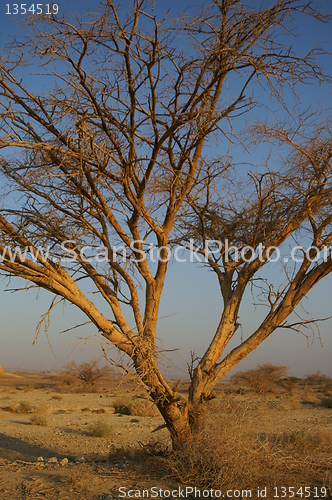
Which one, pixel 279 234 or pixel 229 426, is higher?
pixel 279 234

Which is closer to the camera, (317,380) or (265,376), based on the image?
(265,376)

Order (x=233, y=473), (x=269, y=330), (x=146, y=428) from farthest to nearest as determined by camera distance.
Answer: (x=146, y=428)
(x=269, y=330)
(x=233, y=473)

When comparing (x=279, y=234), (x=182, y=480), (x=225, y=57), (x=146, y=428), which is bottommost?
(x=146, y=428)

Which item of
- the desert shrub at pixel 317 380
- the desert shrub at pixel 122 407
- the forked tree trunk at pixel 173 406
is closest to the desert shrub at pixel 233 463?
the forked tree trunk at pixel 173 406

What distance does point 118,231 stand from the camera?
6566mm

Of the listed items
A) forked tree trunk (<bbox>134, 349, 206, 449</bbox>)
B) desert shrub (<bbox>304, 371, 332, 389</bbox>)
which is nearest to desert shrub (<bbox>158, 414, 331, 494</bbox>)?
forked tree trunk (<bbox>134, 349, 206, 449</bbox>)

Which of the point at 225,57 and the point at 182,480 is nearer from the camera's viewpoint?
the point at 182,480

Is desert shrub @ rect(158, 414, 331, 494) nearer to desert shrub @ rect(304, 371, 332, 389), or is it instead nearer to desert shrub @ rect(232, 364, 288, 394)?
desert shrub @ rect(232, 364, 288, 394)

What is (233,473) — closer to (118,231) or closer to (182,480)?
(182,480)

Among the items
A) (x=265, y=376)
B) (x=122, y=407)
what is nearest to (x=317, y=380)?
(x=265, y=376)

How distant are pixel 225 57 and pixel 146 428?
1120cm

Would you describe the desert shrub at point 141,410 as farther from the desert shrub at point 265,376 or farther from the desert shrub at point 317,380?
the desert shrub at point 317,380

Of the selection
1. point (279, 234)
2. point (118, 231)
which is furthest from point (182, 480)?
point (279, 234)

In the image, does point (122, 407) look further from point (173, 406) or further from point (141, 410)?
point (173, 406)
